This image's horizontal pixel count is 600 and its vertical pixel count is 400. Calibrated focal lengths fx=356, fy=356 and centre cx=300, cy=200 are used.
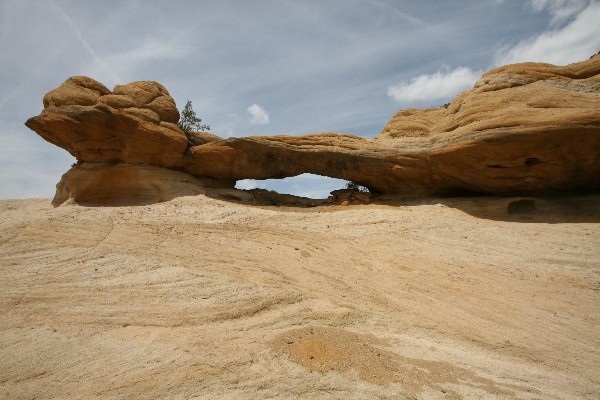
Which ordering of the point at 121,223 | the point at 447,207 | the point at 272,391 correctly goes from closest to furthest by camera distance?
1. the point at 272,391
2. the point at 121,223
3. the point at 447,207

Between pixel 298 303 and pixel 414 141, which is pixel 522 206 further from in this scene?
pixel 298 303

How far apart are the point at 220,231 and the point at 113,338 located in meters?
4.27

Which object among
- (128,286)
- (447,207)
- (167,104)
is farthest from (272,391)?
(167,104)

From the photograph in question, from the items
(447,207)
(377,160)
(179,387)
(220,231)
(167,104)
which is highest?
(167,104)

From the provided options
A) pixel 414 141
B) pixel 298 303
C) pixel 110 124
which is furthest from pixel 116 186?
pixel 414 141

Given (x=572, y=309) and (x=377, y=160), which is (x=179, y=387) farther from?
(x=377, y=160)

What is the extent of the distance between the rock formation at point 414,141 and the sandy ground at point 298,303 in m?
1.44

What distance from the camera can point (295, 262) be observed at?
7801mm

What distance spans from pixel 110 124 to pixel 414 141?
1035 cm

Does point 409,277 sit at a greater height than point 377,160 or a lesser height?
lesser

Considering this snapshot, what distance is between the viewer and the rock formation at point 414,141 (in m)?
10.2

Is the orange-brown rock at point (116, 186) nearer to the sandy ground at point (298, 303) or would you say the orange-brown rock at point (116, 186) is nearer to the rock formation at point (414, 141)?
the rock formation at point (414, 141)

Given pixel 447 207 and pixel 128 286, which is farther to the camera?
pixel 447 207

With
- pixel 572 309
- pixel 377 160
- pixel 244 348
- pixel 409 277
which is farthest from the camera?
pixel 377 160
